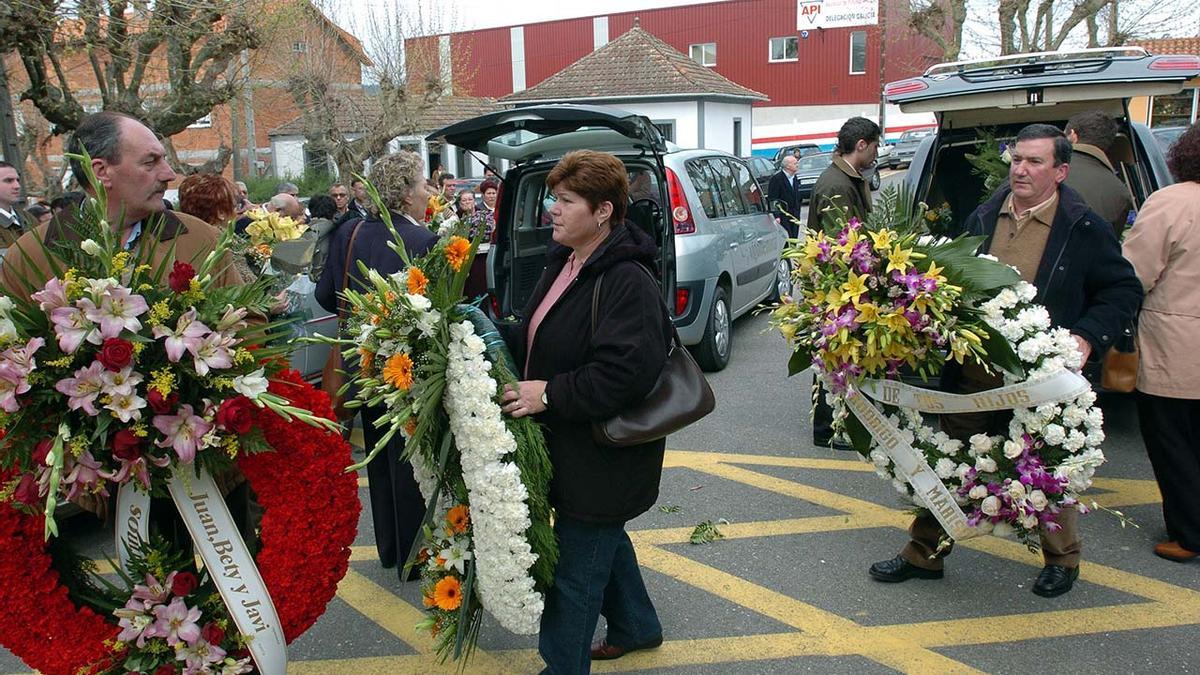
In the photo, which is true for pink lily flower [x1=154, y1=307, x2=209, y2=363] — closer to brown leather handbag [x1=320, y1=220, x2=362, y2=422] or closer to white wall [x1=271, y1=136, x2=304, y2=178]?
brown leather handbag [x1=320, y1=220, x2=362, y2=422]

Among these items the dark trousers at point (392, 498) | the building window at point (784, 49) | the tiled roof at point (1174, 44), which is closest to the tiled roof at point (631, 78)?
the building window at point (784, 49)

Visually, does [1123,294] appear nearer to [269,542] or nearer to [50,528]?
[269,542]

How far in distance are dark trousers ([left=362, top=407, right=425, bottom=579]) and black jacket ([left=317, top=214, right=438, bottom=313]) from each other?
63 cm

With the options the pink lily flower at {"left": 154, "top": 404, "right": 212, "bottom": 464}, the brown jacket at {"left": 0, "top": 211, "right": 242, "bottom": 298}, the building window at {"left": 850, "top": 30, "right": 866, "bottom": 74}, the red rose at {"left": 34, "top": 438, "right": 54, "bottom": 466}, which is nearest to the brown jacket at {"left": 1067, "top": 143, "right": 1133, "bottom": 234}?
the brown jacket at {"left": 0, "top": 211, "right": 242, "bottom": 298}

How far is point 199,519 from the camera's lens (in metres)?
2.74

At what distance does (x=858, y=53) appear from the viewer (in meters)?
40.7

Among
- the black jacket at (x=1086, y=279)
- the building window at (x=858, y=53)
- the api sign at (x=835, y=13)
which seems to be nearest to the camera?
the black jacket at (x=1086, y=279)

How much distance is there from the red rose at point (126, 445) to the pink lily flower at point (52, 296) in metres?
0.36

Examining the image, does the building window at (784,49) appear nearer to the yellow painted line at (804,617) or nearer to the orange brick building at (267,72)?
the orange brick building at (267,72)

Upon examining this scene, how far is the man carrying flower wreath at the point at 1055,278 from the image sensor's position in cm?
381

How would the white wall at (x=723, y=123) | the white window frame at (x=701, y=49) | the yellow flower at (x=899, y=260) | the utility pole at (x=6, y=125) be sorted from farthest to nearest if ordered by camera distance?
the white window frame at (x=701, y=49), the white wall at (x=723, y=123), the utility pole at (x=6, y=125), the yellow flower at (x=899, y=260)

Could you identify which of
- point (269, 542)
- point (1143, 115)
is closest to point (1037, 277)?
point (269, 542)

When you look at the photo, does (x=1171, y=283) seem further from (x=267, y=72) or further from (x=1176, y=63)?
(x=267, y=72)

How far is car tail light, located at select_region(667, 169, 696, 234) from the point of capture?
7.42 metres
